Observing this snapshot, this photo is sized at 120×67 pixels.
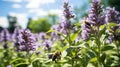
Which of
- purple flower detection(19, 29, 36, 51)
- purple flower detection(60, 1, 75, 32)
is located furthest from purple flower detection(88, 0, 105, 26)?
purple flower detection(19, 29, 36, 51)

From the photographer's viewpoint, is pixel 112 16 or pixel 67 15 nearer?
pixel 67 15

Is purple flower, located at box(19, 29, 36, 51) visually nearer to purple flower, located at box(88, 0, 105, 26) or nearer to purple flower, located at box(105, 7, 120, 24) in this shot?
purple flower, located at box(88, 0, 105, 26)

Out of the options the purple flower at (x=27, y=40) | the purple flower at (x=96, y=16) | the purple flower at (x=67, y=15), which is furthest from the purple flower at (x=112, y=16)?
the purple flower at (x=27, y=40)

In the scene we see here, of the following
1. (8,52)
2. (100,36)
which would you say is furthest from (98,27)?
(8,52)

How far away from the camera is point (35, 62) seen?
310 inches

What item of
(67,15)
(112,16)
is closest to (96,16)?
(67,15)

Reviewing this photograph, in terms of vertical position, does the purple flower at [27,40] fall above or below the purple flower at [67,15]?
below

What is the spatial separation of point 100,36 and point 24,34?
215cm

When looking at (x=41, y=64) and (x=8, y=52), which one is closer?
(x=41, y=64)

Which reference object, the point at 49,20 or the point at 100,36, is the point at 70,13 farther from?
the point at 49,20

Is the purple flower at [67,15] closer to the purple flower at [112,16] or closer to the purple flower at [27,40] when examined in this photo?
the purple flower at [27,40]

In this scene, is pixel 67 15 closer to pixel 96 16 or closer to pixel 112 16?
pixel 96 16

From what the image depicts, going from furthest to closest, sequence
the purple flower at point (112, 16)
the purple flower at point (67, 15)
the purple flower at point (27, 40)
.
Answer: the purple flower at point (112, 16)
the purple flower at point (67, 15)
the purple flower at point (27, 40)

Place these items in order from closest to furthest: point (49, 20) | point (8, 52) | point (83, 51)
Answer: point (83, 51), point (8, 52), point (49, 20)
